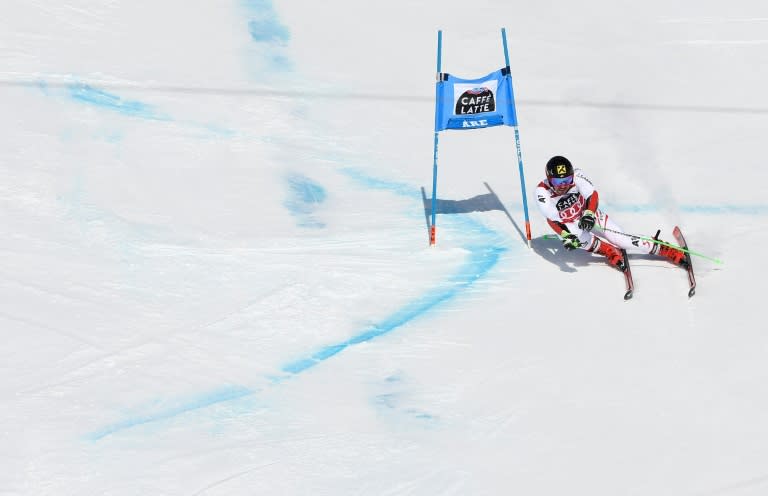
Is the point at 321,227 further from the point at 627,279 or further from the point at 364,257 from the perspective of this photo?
the point at 627,279

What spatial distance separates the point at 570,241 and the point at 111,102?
591cm

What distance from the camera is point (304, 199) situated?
11227 millimetres

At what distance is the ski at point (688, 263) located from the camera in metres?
9.56

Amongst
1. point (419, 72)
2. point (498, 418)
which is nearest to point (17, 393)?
point (498, 418)

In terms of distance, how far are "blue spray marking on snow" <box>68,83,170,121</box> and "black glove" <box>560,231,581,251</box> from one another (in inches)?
202

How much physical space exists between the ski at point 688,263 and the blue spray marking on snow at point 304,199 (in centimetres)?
341

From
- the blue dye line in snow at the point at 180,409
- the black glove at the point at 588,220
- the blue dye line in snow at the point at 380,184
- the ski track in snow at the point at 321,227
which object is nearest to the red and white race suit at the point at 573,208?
the black glove at the point at 588,220

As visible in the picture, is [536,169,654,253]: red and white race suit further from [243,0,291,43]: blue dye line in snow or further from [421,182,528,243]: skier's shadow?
[243,0,291,43]: blue dye line in snow

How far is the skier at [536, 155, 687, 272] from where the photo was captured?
388 inches

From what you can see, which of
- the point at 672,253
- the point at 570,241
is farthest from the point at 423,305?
the point at 672,253

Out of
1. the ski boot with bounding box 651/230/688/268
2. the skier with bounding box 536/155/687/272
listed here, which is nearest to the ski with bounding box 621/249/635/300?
the skier with bounding box 536/155/687/272

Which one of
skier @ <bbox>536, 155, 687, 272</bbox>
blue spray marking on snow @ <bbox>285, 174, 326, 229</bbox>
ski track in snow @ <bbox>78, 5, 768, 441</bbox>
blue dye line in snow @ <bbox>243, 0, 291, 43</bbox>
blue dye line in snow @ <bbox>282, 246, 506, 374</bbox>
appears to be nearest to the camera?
ski track in snow @ <bbox>78, 5, 768, 441</bbox>

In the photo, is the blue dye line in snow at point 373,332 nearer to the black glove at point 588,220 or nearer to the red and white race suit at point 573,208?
the red and white race suit at point 573,208

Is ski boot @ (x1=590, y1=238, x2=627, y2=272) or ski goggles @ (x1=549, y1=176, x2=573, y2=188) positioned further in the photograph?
ski boot @ (x1=590, y1=238, x2=627, y2=272)
